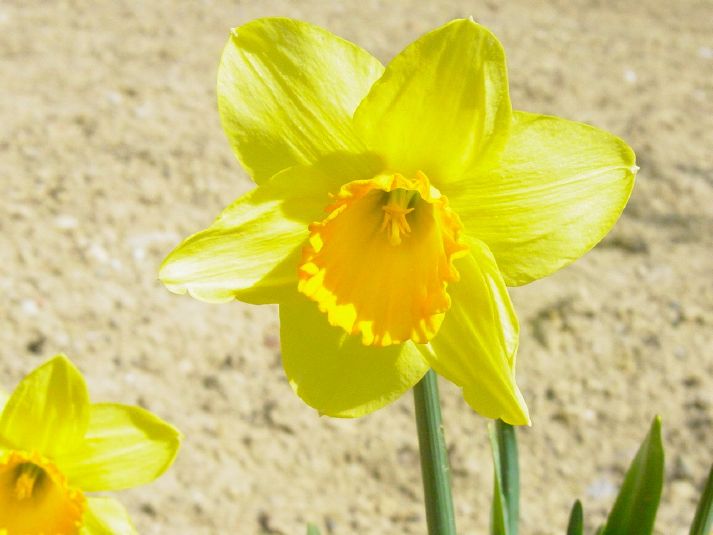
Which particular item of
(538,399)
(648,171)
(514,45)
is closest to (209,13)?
(514,45)

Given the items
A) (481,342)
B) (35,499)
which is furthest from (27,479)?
(481,342)

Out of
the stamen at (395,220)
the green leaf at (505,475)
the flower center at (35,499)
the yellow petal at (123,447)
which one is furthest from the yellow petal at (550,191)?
the flower center at (35,499)

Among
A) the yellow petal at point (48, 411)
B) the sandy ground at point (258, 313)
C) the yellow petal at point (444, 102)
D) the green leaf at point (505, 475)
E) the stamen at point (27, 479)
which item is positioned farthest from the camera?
the sandy ground at point (258, 313)

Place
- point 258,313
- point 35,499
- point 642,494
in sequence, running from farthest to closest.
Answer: point 258,313 < point 35,499 < point 642,494

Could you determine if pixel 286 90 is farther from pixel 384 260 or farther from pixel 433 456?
pixel 433 456

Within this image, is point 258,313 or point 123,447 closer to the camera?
point 123,447

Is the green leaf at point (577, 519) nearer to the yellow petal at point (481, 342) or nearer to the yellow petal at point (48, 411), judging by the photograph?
the yellow petal at point (481, 342)

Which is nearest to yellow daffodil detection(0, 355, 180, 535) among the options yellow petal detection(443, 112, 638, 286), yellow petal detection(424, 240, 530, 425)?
yellow petal detection(424, 240, 530, 425)

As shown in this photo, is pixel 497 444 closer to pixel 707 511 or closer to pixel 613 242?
pixel 707 511
